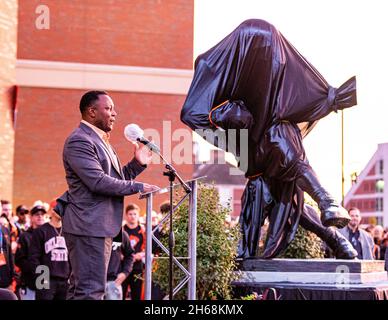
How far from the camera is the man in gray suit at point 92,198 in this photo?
18.0 ft

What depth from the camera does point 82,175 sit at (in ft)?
18.2

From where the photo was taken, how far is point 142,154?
5996 millimetres

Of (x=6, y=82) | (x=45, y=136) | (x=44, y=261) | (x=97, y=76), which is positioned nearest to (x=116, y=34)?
(x=97, y=76)

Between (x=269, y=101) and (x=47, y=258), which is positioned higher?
(x=269, y=101)

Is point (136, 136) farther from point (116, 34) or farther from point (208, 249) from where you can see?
point (116, 34)

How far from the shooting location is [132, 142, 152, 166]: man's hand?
598 cm

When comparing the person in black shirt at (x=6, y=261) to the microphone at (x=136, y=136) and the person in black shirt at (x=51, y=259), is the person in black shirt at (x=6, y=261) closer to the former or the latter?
the person in black shirt at (x=51, y=259)

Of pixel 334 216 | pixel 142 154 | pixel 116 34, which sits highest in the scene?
pixel 116 34

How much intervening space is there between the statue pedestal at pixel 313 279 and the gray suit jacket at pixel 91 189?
285 cm

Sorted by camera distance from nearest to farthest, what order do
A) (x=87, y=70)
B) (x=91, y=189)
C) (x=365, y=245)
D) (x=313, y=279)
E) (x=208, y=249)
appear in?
(x=91, y=189), (x=208, y=249), (x=313, y=279), (x=365, y=245), (x=87, y=70)

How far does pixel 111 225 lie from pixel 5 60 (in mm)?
10461

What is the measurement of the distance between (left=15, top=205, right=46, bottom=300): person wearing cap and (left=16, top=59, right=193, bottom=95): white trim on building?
8733 mm

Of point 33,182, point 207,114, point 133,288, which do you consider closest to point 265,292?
point 207,114

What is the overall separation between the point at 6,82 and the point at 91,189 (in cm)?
1102
